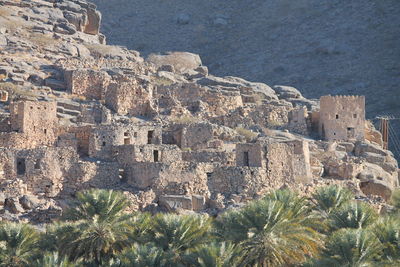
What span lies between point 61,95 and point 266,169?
1405 centimetres

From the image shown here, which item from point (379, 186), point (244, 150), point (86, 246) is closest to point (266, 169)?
point (244, 150)

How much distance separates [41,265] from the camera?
36.7 meters

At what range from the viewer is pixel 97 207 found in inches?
1593

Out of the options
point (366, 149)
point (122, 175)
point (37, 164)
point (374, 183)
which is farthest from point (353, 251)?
point (366, 149)

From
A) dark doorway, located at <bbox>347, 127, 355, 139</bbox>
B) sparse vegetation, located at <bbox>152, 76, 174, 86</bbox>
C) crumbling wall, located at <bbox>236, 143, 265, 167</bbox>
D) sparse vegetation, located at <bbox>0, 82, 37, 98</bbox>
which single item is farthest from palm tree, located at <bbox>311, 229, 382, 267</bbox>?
sparse vegetation, located at <bbox>152, 76, 174, 86</bbox>

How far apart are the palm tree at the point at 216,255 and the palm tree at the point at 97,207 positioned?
4.25m

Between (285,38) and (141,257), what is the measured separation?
6599cm

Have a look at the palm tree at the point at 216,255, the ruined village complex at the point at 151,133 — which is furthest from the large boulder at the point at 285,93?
the palm tree at the point at 216,255

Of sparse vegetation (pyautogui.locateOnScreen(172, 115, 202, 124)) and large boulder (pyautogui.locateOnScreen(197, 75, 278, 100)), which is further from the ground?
large boulder (pyautogui.locateOnScreen(197, 75, 278, 100))

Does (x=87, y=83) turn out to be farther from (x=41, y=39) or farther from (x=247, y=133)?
(x=41, y=39)

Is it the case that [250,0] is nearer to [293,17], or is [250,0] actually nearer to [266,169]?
[293,17]

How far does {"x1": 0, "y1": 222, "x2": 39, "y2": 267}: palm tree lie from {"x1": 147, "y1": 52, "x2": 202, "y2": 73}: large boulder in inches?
1422

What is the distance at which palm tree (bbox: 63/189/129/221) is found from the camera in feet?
132

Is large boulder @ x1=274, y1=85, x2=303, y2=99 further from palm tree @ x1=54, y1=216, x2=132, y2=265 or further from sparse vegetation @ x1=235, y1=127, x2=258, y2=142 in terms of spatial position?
palm tree @ x1=54, y1=216, x2=132, y2=265
